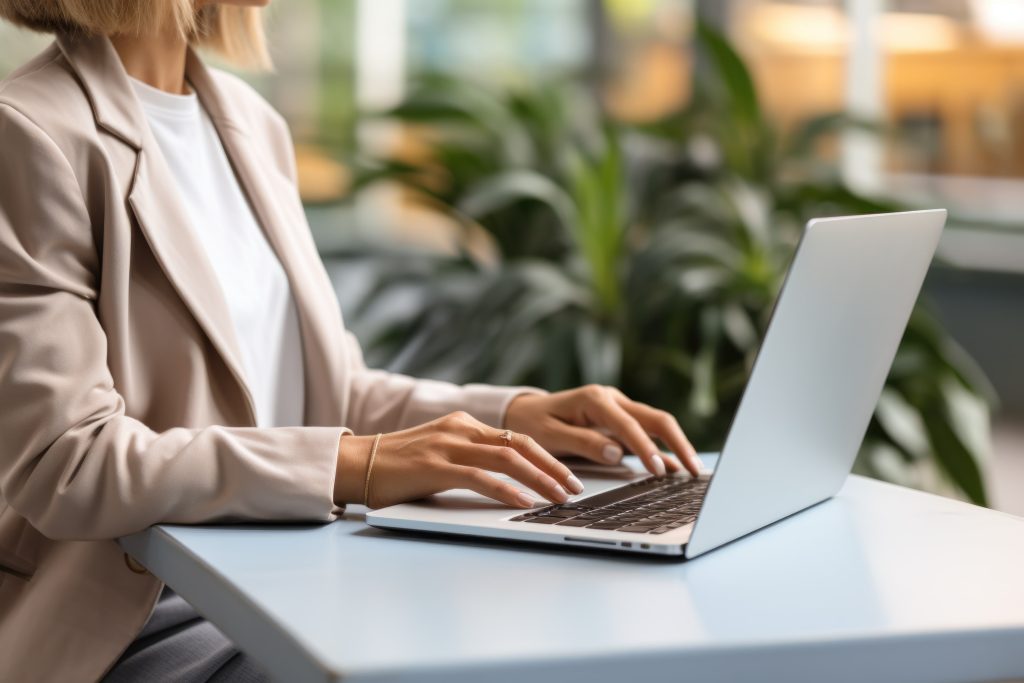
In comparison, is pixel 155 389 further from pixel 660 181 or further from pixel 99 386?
pixel 660 181

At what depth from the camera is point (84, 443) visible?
2.83ft

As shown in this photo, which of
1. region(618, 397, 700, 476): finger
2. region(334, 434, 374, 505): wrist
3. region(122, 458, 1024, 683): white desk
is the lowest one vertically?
region(618, 397, 700, 476): finger

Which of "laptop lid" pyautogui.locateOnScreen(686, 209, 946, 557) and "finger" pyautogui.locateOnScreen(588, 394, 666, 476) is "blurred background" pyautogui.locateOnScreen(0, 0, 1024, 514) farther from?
"laptop lid" pyautogui.locateOnScreen(686, 209, 946, 557)

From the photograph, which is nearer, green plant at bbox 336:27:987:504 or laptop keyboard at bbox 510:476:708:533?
laptop keyboard at bbox 510:476:708:533

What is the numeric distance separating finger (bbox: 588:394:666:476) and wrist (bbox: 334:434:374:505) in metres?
0.25

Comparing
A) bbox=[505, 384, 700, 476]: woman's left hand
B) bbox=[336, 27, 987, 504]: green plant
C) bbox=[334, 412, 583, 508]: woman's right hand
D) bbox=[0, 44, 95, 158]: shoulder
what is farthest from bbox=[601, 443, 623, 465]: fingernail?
bbox=[336, 27, 987, 504]: green plant

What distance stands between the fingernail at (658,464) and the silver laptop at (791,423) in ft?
0.19

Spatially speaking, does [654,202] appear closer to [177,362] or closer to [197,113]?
[197,113]

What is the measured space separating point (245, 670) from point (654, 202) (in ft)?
7.60

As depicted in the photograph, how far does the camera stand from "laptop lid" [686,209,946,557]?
0.71 meters

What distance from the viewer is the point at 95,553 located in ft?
3.10

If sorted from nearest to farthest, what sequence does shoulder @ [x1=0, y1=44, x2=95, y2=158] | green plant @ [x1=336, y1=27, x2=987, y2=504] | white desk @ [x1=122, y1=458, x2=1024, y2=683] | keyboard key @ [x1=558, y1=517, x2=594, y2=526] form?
white desk @ [x1=122, y1=458, x2=1024, y2=683] → keyboard key @ [x1=558, y1=517, x2=594, y2=526] → shoulder @ [x1=0, y1=44, x2=95, y2=158] → green plant @ [x1=336, y1=27, x2=987, y2=504]

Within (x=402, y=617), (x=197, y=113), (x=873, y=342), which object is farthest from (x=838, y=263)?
(x=197, y=113)

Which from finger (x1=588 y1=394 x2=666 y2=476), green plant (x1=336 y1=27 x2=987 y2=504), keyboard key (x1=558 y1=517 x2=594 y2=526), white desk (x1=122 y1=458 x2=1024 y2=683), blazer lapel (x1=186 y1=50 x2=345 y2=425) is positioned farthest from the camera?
green plant (x1=336 y1=27 x2=987 y2=504)
